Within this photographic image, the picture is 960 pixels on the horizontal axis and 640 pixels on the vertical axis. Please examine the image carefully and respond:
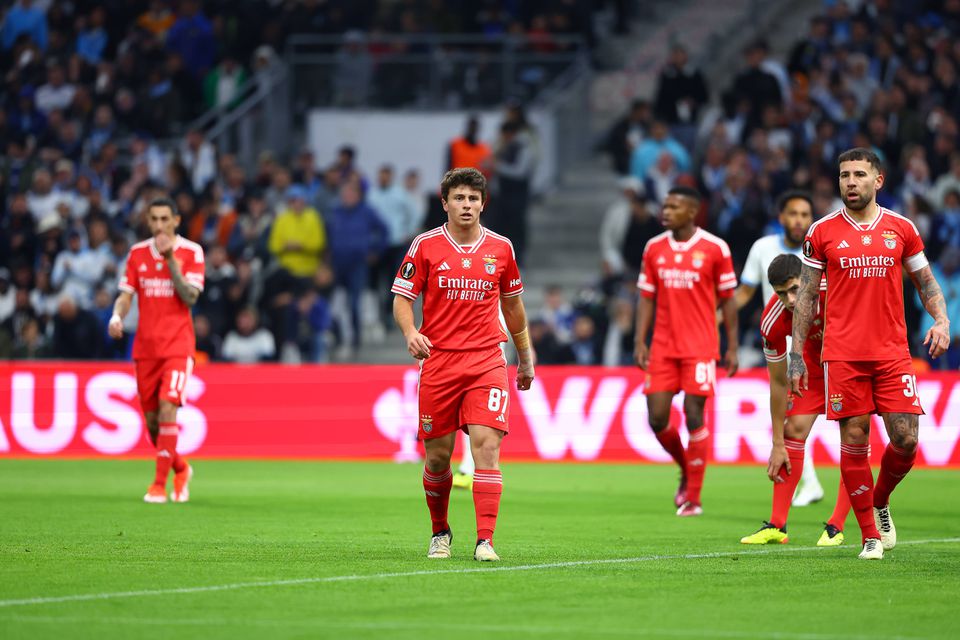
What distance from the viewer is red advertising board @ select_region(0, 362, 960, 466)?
2053 centimetres

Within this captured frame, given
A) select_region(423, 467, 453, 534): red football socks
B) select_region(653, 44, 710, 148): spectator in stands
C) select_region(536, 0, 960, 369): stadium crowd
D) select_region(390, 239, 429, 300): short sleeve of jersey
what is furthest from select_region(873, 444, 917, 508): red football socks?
select_region(653, 44, 710, 148): spectator in stands

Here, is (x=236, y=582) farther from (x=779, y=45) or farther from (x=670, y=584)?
(x=779, y=45)

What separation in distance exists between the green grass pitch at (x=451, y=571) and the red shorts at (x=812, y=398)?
2.98 ft

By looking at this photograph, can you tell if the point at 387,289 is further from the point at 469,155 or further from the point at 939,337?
the point at 939,337

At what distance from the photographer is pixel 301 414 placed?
21.3 meters

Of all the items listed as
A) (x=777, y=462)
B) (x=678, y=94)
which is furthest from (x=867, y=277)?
(x=678, y=94)

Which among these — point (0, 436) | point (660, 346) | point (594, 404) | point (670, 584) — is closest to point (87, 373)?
point (0, 436)

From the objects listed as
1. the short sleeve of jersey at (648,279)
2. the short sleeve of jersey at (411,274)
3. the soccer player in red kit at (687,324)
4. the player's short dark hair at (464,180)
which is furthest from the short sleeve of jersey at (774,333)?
the short sleeve of jersey at (411,274)

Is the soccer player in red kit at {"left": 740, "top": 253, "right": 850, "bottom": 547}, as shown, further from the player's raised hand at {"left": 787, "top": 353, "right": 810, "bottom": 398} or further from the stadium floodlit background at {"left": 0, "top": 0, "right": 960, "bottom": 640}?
the player's raised hand at {"left": 787, "top": 353, "right": 810, "bottom": 398}

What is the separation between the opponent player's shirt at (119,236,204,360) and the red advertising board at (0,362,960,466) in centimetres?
589

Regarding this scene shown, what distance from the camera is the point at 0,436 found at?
21.0 m

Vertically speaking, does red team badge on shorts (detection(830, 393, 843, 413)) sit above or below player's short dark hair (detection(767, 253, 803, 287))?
below

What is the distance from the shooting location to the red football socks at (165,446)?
1495 centimetres

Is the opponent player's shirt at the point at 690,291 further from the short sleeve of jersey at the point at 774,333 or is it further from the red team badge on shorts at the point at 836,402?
the red team badge on shorts at the point at 836,402
